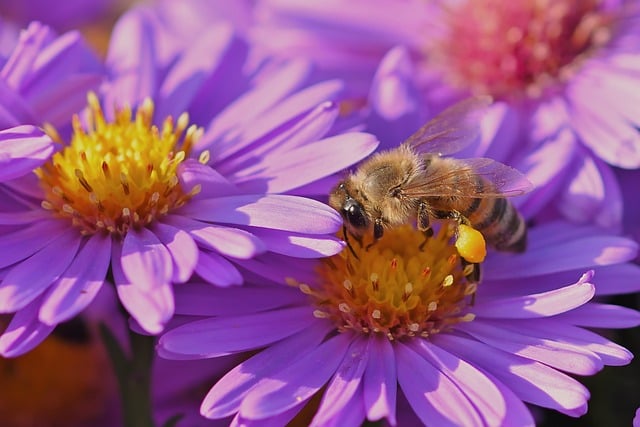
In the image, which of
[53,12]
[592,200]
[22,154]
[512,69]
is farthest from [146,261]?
[53,12]

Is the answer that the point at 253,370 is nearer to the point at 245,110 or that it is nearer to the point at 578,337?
the point at 578,337

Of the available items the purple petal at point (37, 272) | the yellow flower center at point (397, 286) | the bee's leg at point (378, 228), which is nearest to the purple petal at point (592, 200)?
the yellow flower center at point (397, 286)

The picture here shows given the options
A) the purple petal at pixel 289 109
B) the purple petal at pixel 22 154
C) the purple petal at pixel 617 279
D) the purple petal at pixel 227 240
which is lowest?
the purple petal at pixel 617 279

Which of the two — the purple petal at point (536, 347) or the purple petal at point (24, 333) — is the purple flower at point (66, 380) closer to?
the purple petal at point (24, 333)

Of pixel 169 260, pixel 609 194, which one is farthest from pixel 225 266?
pixel 609 194

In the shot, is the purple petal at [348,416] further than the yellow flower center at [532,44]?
No

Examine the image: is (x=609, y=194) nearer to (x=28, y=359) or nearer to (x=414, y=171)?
(x=414, y=171)
